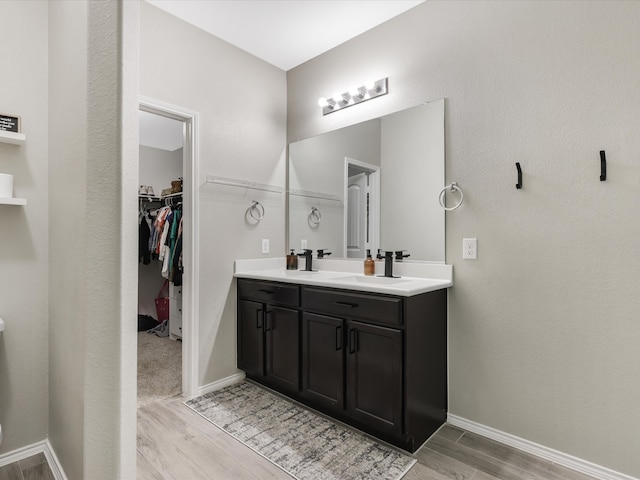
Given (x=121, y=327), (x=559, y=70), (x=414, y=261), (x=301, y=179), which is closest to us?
(x=121, y=327)

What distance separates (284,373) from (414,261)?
117 centimetres

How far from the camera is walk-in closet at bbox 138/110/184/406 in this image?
9.65 ft

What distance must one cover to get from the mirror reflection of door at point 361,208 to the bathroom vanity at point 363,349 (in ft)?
0.88

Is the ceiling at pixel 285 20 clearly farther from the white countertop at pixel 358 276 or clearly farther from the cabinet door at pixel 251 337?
the cabinet door at pixel 251 337

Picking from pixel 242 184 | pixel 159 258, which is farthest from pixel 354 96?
pixel 159 258

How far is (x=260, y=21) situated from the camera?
242 centimetres

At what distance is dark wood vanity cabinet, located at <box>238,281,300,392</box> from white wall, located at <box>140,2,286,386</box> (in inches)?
5.3

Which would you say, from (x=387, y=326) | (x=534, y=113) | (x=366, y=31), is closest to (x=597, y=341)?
(x=387, y=326)

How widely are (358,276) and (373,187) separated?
67cm

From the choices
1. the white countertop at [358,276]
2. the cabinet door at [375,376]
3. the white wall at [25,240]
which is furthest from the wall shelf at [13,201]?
the cabinet door at [375,376]

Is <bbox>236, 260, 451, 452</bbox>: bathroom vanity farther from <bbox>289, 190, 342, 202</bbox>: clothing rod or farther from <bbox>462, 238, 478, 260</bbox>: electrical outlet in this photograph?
<bbox>289, 190, 342, 202</bbox>: clothing rod

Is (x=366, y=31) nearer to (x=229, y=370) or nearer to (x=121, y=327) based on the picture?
(x=121, y=327)

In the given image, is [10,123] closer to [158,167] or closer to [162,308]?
[162,308]

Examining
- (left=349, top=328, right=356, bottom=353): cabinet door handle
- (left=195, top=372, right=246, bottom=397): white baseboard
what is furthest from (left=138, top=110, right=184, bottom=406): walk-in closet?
(left=349, top=328, right=356, bottom=353): cabinet door handle
